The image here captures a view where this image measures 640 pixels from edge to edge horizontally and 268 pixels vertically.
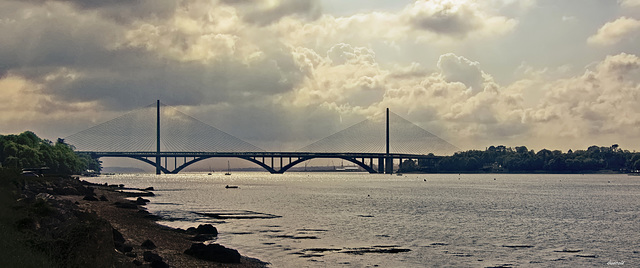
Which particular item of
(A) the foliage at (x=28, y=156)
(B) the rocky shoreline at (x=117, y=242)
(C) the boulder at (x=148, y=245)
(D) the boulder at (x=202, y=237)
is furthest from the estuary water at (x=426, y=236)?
(A) the foliage at (x=28, y=156)

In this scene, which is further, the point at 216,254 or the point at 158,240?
the point at 158,240

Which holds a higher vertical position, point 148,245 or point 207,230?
point 148,245

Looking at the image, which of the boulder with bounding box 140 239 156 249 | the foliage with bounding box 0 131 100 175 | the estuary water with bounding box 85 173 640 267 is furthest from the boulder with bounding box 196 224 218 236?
the foliage with bounding box 0 131 100 175

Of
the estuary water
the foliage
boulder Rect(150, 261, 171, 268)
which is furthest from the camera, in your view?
the foliage

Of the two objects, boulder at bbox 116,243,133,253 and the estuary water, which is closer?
boulder at bbox 116,243,133,253

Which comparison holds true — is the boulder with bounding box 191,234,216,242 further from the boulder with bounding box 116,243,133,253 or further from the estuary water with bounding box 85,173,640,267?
the boulder with bounding box 116,243,133,253

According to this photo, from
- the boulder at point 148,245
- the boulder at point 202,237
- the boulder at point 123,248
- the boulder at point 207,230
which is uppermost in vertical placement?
the boulder at point 123,248

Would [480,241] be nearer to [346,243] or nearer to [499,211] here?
[346,243]

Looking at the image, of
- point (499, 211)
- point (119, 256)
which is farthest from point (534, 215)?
point (119, 256)

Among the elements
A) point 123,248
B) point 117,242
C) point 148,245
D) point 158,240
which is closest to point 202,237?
point 158,240

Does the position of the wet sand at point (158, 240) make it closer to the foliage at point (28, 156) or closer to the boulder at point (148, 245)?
the boulder at point (148, 245)

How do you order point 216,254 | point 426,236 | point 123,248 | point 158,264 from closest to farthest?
point 158,264
point 123,248
point 216,254
point 426,236

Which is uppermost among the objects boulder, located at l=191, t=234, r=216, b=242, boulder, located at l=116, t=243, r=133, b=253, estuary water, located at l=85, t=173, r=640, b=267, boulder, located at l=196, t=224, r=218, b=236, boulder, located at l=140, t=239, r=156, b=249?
boulder, located at l=116, t=243, r=133, b=253

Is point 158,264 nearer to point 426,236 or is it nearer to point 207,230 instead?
point 207,230
